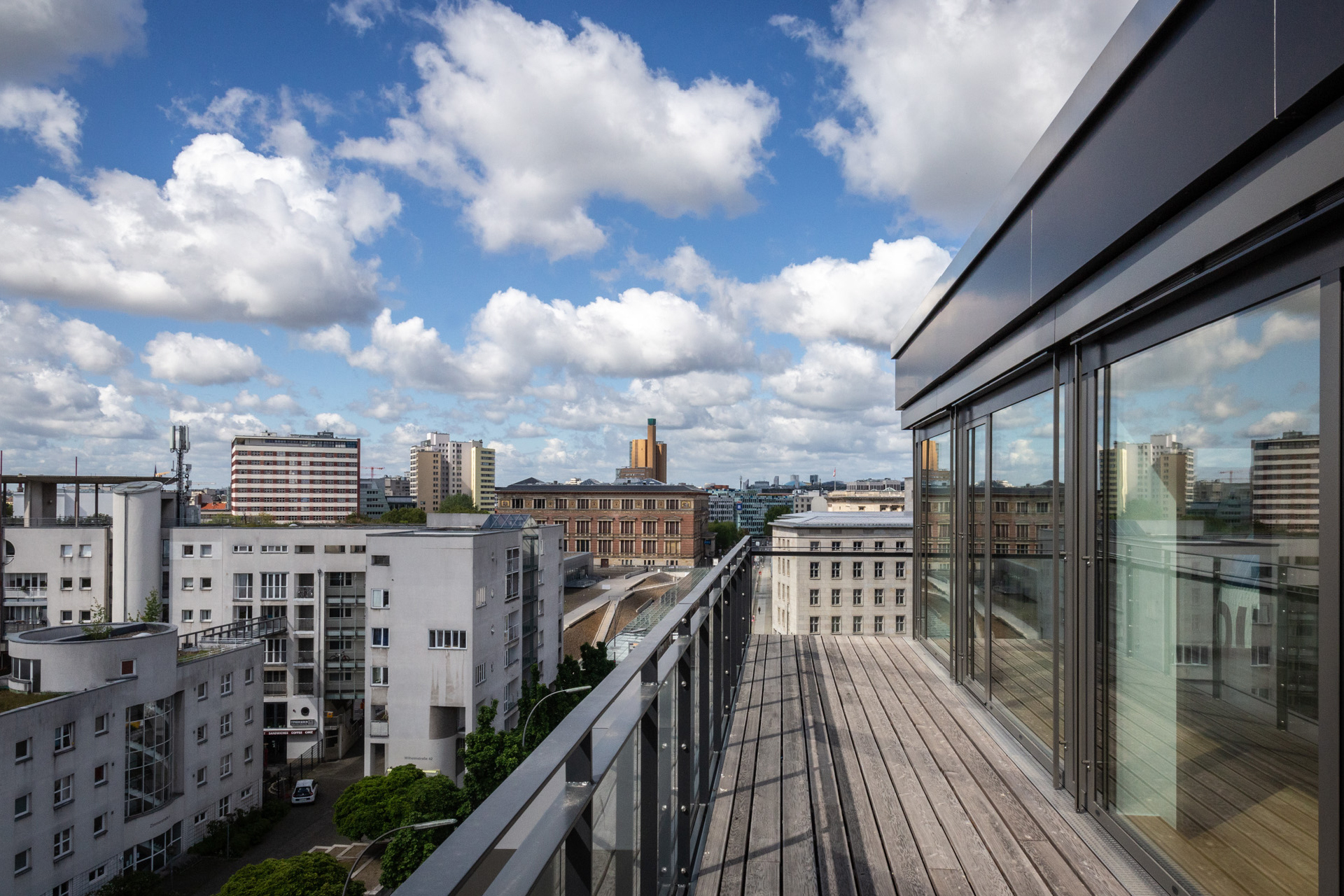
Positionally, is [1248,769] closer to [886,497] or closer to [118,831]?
[118,831]

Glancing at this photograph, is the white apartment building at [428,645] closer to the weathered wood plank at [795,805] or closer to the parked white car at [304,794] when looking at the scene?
the parked white car at [304,794]

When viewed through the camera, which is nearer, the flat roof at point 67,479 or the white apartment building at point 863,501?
the flat roof at point 67,479

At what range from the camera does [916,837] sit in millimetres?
3098

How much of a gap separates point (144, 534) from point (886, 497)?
239ft

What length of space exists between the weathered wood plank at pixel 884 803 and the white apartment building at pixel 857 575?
7.63 ft

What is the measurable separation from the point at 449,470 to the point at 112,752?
164 meters

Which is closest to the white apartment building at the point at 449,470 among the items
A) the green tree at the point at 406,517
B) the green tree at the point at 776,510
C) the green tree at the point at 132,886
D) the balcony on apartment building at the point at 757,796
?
the green tree at the point at 776,510

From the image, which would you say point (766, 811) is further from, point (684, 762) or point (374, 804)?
point (374, 804)

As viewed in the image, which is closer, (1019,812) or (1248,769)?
(1248,769)

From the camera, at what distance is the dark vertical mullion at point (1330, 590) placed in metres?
1.75

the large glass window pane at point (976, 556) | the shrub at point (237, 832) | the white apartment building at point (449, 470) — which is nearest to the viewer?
the large glass window pane at point (976, 556)

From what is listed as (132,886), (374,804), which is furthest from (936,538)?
(132,886)

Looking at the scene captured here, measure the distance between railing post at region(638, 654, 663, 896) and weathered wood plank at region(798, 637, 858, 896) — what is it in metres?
1.17

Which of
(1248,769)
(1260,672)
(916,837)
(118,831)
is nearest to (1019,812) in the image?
(916,837)
